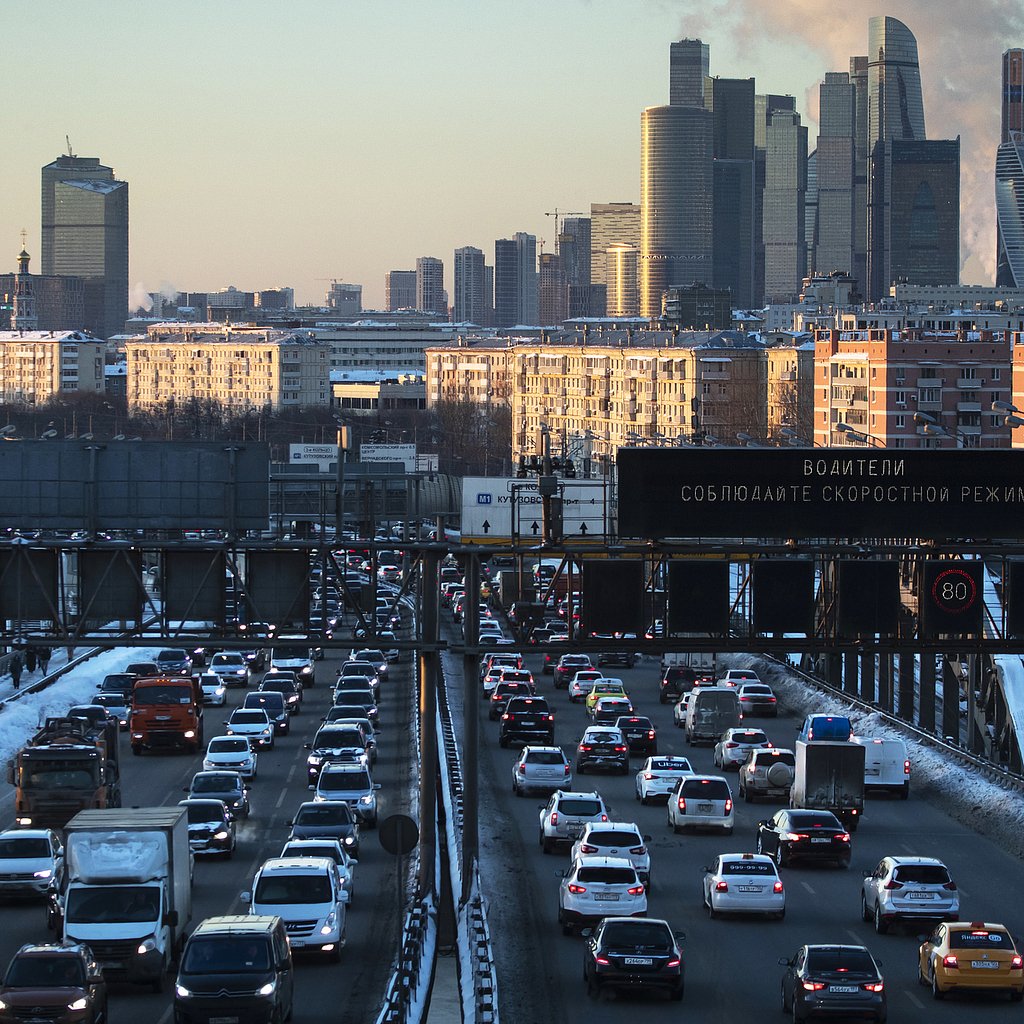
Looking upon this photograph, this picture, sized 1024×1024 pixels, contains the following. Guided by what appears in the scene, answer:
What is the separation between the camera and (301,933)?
28922 millimetres

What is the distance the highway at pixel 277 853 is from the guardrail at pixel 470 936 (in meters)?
1.10

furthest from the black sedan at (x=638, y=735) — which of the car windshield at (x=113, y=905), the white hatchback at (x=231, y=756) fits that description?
the car windshield at (x=113, y=905)

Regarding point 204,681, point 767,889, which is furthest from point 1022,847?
point 204,681

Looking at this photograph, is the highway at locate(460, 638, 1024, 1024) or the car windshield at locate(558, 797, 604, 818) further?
the car windshield at locate(558, 797, 604, 818)

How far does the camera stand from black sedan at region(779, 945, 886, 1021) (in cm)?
2498

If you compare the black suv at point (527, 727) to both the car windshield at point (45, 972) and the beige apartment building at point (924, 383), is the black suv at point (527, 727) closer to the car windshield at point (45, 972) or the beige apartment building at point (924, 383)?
the car windshield at point (45, 972)

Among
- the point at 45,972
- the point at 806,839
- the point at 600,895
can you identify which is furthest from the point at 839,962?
the point at 806,839

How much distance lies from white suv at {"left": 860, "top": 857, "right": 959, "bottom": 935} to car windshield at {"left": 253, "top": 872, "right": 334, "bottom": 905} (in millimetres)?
7899

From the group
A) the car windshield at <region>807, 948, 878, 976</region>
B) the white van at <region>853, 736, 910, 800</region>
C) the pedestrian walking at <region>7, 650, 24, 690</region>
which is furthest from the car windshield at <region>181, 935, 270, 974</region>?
the pedestrian walking at <region>7, 650, 24, 690</region>

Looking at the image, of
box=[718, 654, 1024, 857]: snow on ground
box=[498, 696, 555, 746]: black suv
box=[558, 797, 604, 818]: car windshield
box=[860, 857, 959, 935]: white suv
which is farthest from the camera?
box=[498, 696, 555, 746]: black suv

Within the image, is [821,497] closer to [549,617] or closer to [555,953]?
[555,953]

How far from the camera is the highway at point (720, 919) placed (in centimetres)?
2681

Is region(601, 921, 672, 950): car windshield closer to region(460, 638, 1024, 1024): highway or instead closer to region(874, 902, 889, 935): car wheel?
region(460, 638, 1024, 1024): highway

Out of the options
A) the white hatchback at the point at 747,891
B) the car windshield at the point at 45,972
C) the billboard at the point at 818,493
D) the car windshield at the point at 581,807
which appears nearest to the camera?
the car windshield at the point at 45,972
